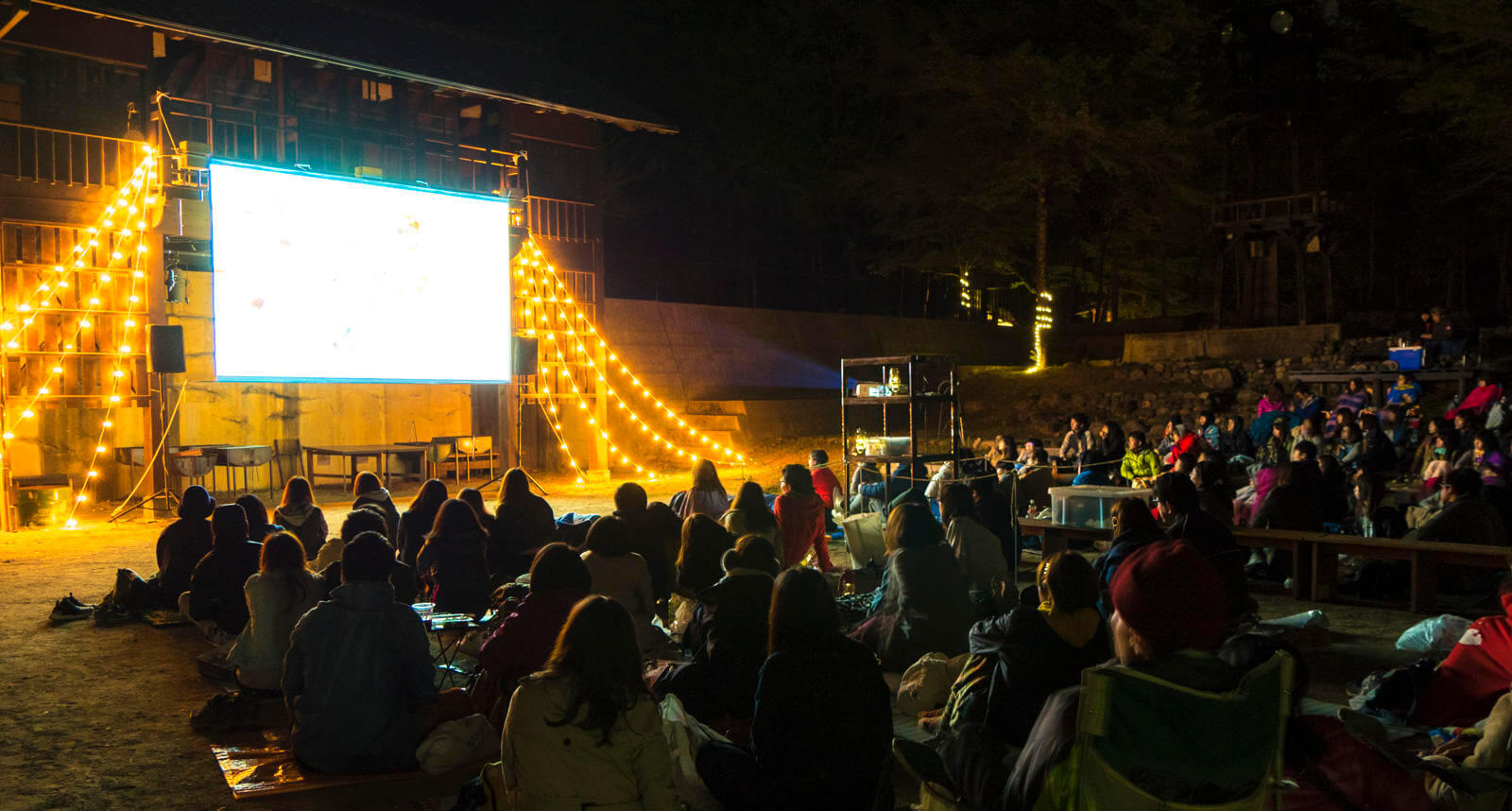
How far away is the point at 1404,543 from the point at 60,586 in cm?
956

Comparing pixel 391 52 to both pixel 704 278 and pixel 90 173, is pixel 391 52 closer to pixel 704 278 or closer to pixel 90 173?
pixel 90 173

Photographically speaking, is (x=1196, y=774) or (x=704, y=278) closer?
(x=1196, y=774)

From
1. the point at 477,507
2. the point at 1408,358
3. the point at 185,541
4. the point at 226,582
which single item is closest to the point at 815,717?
the point at 226,582

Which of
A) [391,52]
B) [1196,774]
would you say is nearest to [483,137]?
[391,52]

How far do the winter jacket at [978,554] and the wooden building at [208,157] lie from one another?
30.7 feet

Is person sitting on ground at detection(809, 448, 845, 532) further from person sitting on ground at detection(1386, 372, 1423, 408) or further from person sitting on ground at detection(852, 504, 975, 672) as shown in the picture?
person sitting on ground at detection(1386, 372, 1423, 408)

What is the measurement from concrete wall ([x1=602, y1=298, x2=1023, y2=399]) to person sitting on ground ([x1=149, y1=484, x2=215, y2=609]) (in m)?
11.7

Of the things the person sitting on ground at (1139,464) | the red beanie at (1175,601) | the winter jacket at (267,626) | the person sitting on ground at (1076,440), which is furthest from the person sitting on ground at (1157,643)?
the person sitting on ground at (1076,440)

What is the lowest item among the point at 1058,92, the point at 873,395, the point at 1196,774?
the point at 1196,774

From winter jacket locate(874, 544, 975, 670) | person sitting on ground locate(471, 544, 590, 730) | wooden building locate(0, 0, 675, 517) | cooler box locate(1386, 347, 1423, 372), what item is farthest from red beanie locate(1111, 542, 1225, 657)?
cooler box locate(1386, 347, 1423, 372)

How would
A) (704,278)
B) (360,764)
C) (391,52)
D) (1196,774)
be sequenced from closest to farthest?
(1196,774) → (360,764) → (391,52) → (704,278)

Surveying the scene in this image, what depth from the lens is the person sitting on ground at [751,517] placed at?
6758 mm

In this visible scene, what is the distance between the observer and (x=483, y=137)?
15.9 m

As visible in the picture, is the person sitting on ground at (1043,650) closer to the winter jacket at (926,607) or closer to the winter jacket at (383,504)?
the winter jacket at (926,607)
